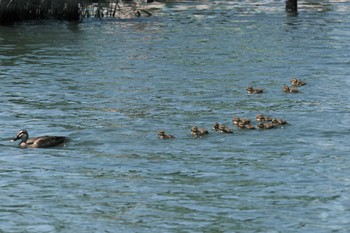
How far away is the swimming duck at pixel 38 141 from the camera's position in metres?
19.8

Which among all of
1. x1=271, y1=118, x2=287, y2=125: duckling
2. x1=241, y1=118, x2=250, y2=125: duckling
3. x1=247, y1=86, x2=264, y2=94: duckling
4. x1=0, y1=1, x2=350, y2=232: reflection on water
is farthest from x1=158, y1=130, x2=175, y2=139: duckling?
x1=247, y1=86, x2=264, y2=94: duckling

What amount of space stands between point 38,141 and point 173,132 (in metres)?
2.90

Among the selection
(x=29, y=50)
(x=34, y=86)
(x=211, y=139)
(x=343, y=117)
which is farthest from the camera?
(x=29, y=50)

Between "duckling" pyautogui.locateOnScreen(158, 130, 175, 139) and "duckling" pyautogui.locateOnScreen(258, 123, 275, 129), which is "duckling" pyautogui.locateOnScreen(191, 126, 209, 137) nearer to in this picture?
"duckling" pyautogui.locateOnScreen(158, 130, 175, 139)

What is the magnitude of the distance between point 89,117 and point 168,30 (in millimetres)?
20113

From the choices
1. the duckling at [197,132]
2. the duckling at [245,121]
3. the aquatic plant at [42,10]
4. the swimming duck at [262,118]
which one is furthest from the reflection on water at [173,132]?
the aquatic plant at [42,10]

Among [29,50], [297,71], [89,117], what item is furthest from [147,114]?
[29,50]

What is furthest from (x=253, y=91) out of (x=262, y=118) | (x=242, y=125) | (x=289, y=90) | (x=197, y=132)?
(x=197, y=132)

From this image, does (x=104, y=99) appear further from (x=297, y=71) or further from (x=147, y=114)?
(x=297, y=71)

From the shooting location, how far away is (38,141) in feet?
Result: 65.2

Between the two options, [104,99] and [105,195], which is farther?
[104,99]

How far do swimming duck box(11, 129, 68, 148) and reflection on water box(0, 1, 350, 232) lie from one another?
255mm

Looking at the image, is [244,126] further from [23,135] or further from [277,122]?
[23,135]

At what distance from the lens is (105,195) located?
1652 centimetres
